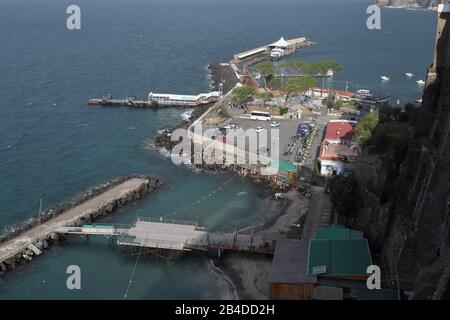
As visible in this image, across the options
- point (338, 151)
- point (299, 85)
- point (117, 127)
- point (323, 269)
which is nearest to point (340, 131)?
point (338, 151)

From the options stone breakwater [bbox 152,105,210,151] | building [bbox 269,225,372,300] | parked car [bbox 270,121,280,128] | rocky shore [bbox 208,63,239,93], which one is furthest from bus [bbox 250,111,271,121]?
building [bbox 269,225,372,300]

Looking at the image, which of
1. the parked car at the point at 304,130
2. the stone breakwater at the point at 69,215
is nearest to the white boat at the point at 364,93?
the parked car at the point at 304,130

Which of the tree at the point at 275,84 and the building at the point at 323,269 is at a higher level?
the tree at the point at 275,84

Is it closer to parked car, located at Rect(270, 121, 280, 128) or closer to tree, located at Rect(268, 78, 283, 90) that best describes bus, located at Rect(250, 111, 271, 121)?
parked car, located at Rect(270, 121, 280, 128)

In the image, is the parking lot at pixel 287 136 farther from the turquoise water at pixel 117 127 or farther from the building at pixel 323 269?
the building at pixel 323 269

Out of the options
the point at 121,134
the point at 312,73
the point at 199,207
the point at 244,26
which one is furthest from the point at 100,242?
the point at 244,26
